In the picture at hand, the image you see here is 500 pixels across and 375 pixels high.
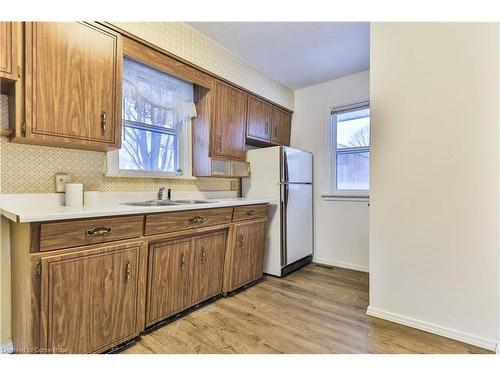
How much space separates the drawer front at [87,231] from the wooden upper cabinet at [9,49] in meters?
0.83

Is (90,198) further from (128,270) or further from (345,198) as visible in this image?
(345,198)

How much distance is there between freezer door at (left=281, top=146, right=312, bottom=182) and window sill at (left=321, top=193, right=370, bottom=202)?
1.03 feet

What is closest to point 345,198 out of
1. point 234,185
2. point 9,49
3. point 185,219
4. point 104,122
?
point 234,185

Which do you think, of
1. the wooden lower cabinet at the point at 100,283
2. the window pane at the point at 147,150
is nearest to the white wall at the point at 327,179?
the wooden lower cabinet at the point at 100,283

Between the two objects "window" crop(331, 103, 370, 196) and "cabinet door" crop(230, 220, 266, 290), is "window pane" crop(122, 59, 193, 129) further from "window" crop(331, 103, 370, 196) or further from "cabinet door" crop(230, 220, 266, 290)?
"window" crop(331, 103, 370, 196)

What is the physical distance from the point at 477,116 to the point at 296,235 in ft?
6.58

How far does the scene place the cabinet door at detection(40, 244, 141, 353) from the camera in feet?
4.18

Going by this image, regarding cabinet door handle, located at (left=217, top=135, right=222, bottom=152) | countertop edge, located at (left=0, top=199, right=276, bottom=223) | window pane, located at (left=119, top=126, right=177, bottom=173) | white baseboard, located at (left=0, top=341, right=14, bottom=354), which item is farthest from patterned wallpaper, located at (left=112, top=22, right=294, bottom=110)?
white baseboard, located at (left=0, top=341, right=14, bottom=354)

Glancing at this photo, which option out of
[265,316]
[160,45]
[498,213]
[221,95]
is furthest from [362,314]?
[160,45]

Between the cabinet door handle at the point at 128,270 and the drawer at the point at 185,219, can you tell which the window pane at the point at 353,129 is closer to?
the drawer at the point at 185,219

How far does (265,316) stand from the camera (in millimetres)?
2004

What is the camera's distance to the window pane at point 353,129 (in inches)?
127
